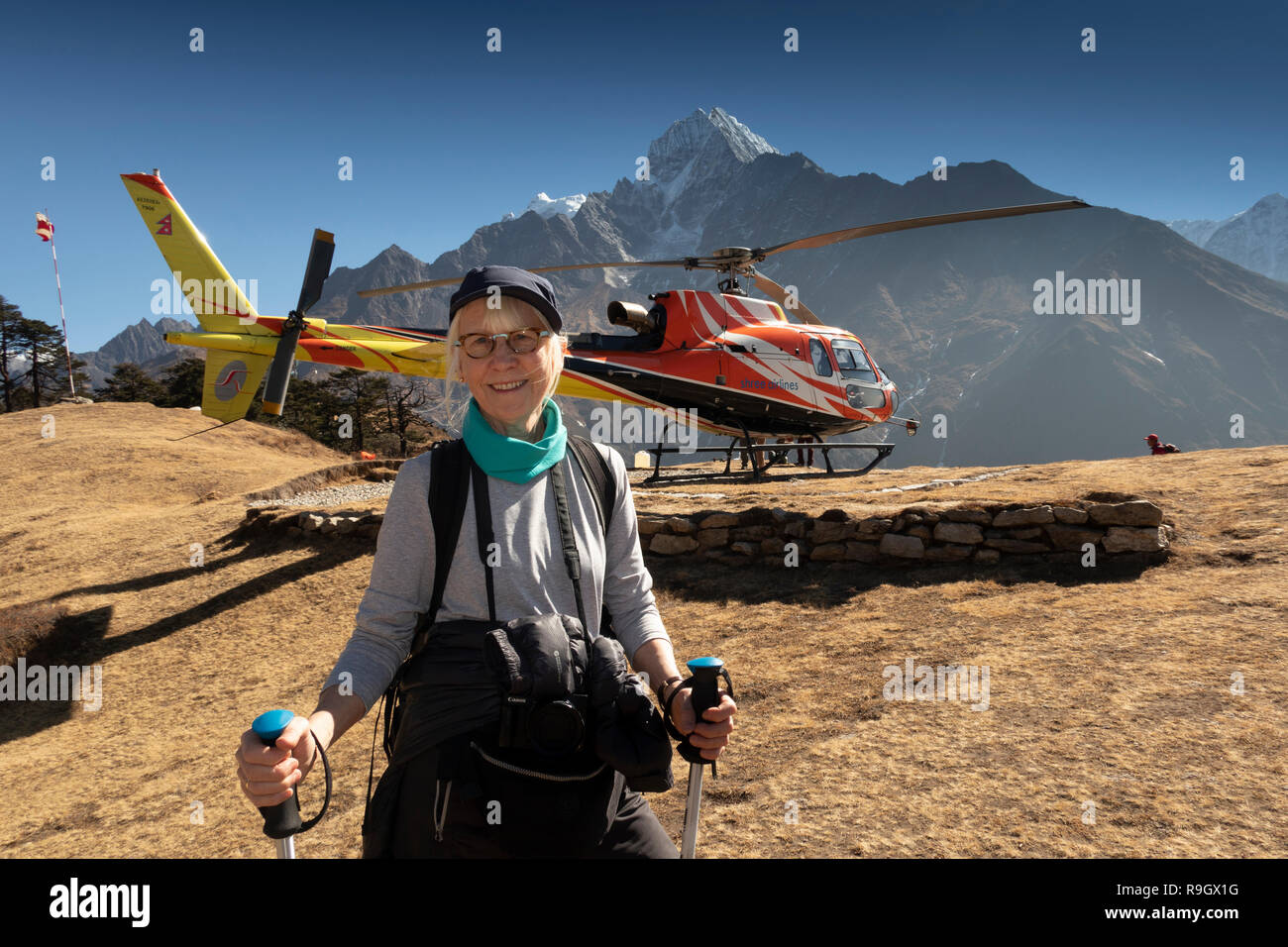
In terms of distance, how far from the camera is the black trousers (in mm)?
1611

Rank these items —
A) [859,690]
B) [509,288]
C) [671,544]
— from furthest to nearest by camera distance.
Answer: [671,544] → [859,690] → [509,288]

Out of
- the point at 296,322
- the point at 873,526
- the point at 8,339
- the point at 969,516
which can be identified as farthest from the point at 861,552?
the point at 8,339

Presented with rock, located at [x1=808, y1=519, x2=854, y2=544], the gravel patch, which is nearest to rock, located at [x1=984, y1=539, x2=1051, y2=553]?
rock, located at [x1=808, y1=519, x2=854, y2=544]

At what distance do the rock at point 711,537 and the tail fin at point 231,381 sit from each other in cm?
822

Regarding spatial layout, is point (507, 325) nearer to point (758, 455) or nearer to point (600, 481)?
point (600, 481)

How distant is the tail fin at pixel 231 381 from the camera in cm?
1141

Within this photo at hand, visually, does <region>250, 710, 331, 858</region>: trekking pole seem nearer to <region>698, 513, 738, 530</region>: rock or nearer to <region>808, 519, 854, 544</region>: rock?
<region>808, 519, 854, 544</region>: rock

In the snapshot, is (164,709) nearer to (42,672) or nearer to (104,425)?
(42,672)

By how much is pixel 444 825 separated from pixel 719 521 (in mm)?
7322

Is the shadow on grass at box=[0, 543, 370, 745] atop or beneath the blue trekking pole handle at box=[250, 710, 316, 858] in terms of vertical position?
beneath

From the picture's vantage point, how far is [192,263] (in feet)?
38.1

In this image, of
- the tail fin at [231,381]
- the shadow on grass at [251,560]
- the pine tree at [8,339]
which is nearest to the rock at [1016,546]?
the shadow on grass at [251,560]

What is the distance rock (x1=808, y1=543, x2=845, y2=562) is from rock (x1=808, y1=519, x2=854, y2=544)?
0.06 metres

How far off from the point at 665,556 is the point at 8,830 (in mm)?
6776
